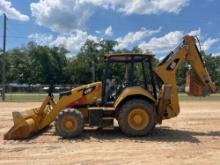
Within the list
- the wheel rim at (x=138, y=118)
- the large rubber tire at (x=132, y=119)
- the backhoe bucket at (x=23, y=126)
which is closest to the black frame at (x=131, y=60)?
the large rubber tire at (x=132, y=119)

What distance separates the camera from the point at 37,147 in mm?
11953

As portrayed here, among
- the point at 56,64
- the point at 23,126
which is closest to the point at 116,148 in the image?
the point at 23,126

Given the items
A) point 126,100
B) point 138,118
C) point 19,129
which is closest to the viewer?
point 19,129

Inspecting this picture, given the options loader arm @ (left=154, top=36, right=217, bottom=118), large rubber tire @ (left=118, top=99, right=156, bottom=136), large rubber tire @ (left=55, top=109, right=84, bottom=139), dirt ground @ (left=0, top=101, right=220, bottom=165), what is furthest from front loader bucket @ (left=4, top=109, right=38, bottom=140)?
loader arm @ (left=154, top=36, right=217, bottom=118)

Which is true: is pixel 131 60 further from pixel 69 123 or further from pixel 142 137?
pixel 69 123

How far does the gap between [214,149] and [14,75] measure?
91438 mm

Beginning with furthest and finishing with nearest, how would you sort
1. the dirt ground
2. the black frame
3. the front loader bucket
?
the black frame < the front loader bucket < the dirt ground

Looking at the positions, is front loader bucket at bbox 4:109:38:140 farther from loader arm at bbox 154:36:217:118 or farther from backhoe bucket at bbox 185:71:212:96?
backhoe bucket at bbox 185:71:212:96

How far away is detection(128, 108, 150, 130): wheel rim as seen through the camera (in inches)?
545

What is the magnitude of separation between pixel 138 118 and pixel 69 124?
2.12 metres

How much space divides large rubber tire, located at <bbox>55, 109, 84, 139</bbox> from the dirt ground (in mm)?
223

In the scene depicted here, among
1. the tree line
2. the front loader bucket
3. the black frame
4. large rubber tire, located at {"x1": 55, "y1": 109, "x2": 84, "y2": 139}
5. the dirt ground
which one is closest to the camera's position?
the dirt ground

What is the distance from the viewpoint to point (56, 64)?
10138 centimetres

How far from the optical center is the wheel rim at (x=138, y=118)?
45.4 feet
